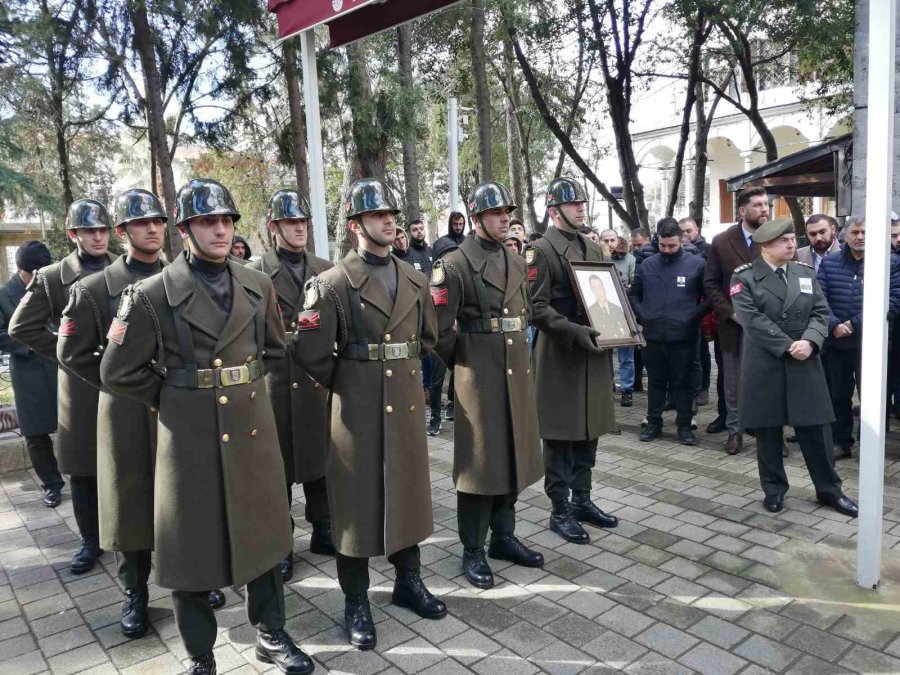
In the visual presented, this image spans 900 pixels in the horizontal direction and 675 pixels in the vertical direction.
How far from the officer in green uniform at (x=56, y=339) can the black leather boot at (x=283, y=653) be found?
1.68 m

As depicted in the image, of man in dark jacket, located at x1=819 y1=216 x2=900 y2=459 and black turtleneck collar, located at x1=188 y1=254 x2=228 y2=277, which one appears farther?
man in dark jacket, located at x1=819 y1=216 x2=900 y2=459

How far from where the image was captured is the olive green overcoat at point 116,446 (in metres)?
3.47

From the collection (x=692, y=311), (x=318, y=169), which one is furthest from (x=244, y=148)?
(x=692, y=311)

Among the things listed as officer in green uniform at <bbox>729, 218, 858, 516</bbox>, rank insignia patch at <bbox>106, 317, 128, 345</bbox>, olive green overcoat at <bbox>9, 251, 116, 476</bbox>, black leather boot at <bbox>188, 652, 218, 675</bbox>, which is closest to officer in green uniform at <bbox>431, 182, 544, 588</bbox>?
black leather boot at <bbox>188, 652, 218, 675</bbox>

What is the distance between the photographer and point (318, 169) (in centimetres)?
599

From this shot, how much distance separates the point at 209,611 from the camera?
124 inches

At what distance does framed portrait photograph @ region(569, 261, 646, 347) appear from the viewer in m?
4.55

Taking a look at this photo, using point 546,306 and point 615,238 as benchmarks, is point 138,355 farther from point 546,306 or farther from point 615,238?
point 615,238

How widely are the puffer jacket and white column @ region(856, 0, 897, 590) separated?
244 centimetres

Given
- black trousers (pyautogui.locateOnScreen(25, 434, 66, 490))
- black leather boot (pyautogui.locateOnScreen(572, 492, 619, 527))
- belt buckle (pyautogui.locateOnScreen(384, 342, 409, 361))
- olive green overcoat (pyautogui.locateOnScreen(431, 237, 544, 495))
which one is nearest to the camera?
belt buckle (pyautogui.locateOnScreen(384, 342, 409, 361))

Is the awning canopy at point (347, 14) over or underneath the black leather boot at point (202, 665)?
over

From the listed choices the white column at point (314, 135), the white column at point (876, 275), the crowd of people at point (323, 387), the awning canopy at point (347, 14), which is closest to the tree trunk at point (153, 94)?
the crowd of people at point (323, 387)

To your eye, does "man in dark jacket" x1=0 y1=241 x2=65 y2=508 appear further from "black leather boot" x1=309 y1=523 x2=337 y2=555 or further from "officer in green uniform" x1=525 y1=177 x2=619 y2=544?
"officer in green uniform" x1=525 y1=177 x2=619 y2=544

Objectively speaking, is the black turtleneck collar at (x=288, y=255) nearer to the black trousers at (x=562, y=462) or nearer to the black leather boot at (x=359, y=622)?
the black trousers at (x=562, y=462)
